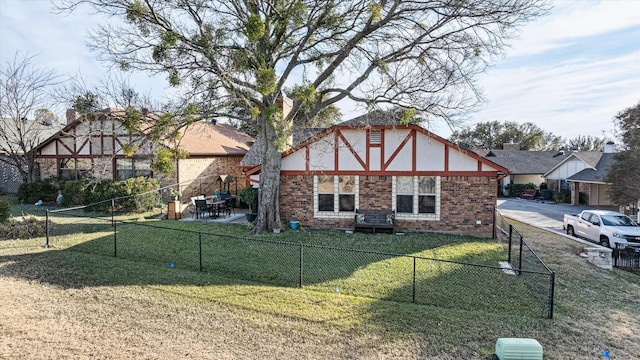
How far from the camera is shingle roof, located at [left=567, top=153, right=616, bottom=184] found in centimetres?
2627

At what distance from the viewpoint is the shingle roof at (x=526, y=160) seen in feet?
123

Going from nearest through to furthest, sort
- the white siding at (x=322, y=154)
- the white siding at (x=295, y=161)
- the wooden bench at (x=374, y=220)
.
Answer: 1. the wooden bench at (x=374, y=220)
2. the white siding at (x=322, y=154)
3. the white siding at (x=295, y=161)

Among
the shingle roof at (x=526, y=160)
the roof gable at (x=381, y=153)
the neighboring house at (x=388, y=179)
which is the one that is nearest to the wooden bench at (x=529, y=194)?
the shingle roof at (x=526, y=160)

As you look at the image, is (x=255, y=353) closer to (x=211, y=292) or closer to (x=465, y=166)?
(x=211, y=292)

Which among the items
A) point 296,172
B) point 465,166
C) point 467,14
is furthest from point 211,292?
point 467,14

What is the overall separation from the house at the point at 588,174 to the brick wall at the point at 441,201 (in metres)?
18.1

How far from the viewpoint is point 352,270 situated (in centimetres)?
912

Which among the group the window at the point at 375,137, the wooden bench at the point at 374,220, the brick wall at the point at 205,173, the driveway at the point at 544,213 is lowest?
the driveway at the point at 544,213

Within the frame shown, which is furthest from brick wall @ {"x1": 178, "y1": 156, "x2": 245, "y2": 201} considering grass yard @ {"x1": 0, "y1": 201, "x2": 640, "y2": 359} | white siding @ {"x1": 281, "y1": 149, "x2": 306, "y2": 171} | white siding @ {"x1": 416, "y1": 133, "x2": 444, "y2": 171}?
white siding @ {"x1": 416, "y1": 133, "x2": 444, "y2": 171}

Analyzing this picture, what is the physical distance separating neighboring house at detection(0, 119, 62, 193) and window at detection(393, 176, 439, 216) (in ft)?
73.8

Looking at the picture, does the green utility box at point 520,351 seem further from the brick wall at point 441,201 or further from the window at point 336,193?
the window at point 336,193

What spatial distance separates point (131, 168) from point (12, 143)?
29.2 feet

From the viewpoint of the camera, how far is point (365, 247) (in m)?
11.5

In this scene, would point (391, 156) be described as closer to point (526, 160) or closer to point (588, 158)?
point (588, 158)
